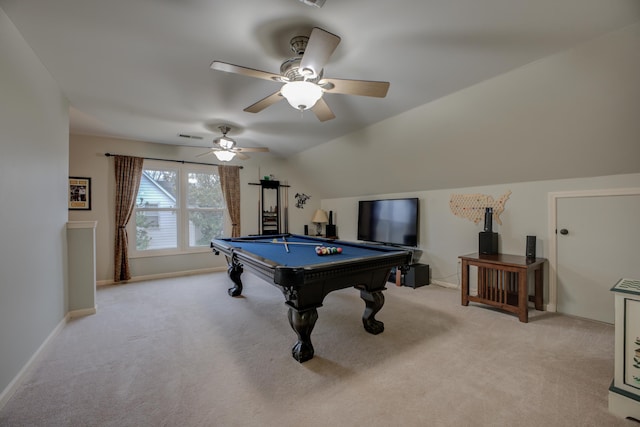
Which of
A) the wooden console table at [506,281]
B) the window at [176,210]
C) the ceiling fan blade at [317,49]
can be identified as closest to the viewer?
the ceiling fan blade at [317,49]

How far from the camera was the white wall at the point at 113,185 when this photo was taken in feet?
14.2

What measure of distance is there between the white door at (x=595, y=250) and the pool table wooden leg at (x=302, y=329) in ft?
9.70

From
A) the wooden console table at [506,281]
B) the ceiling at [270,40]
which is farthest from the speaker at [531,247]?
the ceiling at [270,40]

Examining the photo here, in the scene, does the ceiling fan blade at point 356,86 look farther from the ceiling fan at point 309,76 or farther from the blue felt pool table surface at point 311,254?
the blue felt pool table surface at point 311,254

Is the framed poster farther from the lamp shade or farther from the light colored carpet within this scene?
the lamp shade

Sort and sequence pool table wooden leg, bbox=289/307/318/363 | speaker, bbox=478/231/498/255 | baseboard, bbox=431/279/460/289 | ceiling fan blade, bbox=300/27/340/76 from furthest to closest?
baseboard, bbox=431/279/460/289, speaker, bbox=478/231/498/255, pool table wooden leg, bbox=289/307/318/363, ceiling fan blade, bbox=300/27/340/76

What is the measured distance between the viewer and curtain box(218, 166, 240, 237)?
5.42 metres

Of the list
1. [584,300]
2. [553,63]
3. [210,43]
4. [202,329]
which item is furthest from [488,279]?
[210,43]

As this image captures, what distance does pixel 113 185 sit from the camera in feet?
14.7

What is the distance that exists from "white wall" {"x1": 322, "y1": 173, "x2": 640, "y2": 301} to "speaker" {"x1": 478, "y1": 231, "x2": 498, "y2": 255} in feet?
0.46

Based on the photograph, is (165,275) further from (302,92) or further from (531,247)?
(531,247)

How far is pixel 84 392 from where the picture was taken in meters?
1.76

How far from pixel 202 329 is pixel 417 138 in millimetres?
3487

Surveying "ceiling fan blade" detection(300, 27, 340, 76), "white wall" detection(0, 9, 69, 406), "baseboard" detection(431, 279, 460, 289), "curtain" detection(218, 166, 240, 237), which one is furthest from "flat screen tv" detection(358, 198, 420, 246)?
"white wall" detection(0, 9, 69, 406)
